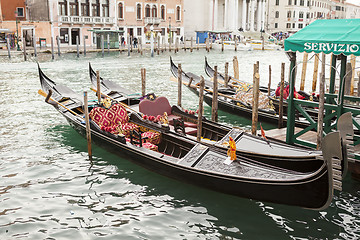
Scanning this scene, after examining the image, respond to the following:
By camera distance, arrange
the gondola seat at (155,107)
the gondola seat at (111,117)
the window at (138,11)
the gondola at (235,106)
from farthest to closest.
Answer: the window at (138,11) < the gondola at (235,106) < the gondola seat at (155,107) < the gondola seat at (111,117)

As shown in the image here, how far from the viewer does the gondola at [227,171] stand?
3826mm

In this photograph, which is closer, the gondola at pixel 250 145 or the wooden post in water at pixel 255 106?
the gondola at pixel 250 145

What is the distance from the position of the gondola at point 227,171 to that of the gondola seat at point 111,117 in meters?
0.11

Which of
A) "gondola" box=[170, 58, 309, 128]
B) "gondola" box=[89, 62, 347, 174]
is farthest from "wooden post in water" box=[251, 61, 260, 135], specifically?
"gondola" box=[170, 58, 309, 128]

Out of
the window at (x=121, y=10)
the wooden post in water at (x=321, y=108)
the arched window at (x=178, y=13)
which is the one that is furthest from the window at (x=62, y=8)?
the wooden post in water at (x=321, y=108)

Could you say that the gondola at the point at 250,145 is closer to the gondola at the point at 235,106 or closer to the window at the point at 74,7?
the gondola at the point at 235,106

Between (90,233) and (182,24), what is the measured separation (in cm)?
3180

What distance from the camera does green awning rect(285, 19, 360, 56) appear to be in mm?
4426

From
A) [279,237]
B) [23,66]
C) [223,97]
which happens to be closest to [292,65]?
[279,237]

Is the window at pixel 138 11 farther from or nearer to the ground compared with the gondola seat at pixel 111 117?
farther from the ground

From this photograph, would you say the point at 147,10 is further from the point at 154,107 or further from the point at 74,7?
A: the point at 154,107

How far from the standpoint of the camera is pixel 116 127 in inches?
243

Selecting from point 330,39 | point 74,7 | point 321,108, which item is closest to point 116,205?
point 321,108

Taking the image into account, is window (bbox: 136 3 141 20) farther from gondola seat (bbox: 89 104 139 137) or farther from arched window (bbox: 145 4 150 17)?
gondola seat (bbox: 89 104 139 137)
